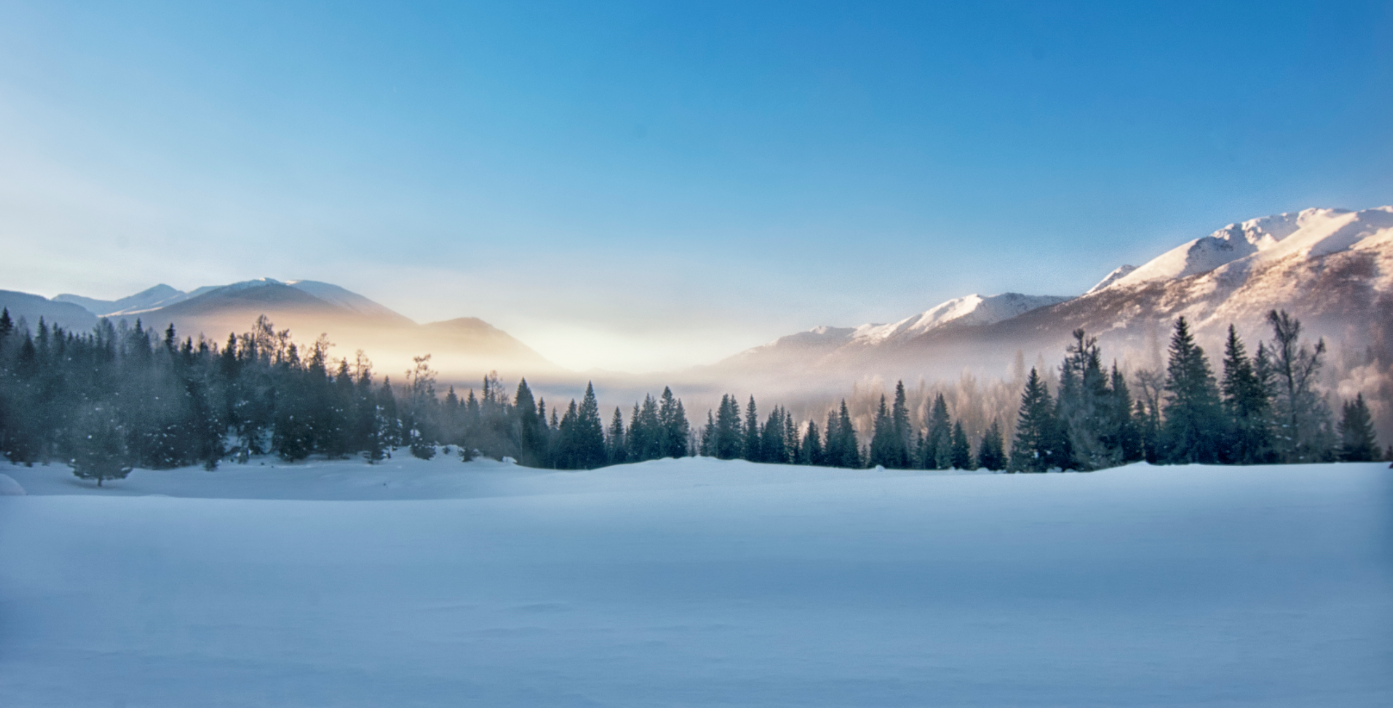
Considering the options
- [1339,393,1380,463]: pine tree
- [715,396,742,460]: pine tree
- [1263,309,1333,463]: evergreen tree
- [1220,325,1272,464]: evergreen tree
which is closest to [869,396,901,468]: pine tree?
[715,396,742,460]: pine tree

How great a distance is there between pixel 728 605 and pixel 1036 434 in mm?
37786

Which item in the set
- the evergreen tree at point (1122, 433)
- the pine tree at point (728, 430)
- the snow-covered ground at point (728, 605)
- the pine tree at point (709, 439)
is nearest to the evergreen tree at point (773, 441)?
the pine tree at point (728, 430)

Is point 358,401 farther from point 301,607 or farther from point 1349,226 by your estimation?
point 1349,226

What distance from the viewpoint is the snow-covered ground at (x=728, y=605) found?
4043mm

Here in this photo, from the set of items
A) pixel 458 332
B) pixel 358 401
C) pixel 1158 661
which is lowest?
pixel 1158 661

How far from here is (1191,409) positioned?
31125 mm

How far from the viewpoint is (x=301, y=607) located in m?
5.83

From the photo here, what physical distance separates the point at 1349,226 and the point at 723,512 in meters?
43.7

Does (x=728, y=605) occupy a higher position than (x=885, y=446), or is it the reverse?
(x=728, y=605)

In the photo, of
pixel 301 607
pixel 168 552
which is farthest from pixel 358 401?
pixel 301 607

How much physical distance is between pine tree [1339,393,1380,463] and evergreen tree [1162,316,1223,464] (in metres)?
4.09

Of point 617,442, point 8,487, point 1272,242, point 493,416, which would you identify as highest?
point 1272,242

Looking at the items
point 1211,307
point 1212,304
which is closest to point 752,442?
point 1211,307

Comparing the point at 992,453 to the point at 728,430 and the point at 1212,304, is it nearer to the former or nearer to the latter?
the point at 728,430
